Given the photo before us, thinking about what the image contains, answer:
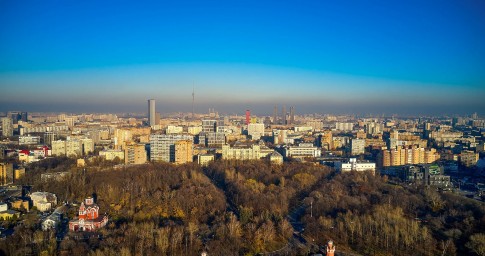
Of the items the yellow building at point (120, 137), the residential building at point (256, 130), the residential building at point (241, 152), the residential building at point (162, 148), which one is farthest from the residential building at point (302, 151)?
the yellow building at point (120, 137)

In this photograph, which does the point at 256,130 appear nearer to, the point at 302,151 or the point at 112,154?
the point at 302,151

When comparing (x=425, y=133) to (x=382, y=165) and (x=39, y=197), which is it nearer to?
(x=382, y=165)

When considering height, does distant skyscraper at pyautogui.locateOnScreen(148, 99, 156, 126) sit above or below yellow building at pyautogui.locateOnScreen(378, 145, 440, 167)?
above

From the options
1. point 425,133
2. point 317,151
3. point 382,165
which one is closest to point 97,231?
point 382,165

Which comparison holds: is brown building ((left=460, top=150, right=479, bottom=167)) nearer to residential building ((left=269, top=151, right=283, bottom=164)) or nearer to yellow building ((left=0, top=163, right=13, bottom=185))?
residential building ((left=269, top=151, right=283, bottom=164))

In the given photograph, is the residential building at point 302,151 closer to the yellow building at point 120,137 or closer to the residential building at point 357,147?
the residential building at point 357,147

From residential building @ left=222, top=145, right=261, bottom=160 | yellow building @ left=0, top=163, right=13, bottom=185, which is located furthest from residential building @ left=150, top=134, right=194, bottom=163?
yellow building @ left=0, top=163, right=13, bottom=185

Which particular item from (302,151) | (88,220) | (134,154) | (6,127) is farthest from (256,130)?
(88,220)
